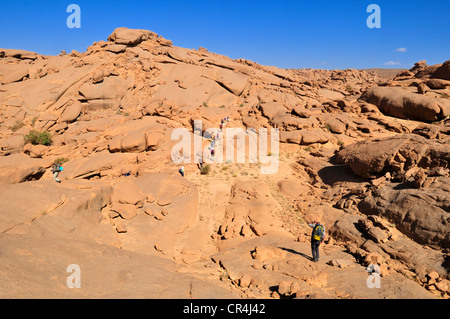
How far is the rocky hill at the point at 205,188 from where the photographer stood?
7.93m

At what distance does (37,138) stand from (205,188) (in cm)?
1568

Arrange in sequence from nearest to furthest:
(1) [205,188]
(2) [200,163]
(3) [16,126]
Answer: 1. (1) [205,188]
2. (2) [200,163]
3. (3) [16,126]

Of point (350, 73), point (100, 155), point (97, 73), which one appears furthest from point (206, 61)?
point (350, 73)

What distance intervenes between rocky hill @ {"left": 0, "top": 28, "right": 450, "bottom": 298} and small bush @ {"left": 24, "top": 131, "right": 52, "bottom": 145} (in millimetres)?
101

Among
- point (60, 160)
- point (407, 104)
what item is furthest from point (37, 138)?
point (407, 104)

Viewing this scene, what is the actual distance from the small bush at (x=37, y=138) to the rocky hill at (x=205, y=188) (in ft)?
0.33

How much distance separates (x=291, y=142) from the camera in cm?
2439

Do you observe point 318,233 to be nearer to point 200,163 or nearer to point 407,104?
point 200,163

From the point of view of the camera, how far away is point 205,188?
18.4 metres

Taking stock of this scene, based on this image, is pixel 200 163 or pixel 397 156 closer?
pixel 397 156

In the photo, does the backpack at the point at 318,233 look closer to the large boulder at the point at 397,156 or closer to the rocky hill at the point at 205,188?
the rocky hill at the point at 205,188

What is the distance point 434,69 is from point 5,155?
47.6m

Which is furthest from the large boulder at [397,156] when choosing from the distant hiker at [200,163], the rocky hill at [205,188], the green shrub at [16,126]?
the green shrub at [16,126]

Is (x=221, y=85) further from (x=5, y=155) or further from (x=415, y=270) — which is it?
(x=415, y=270)
